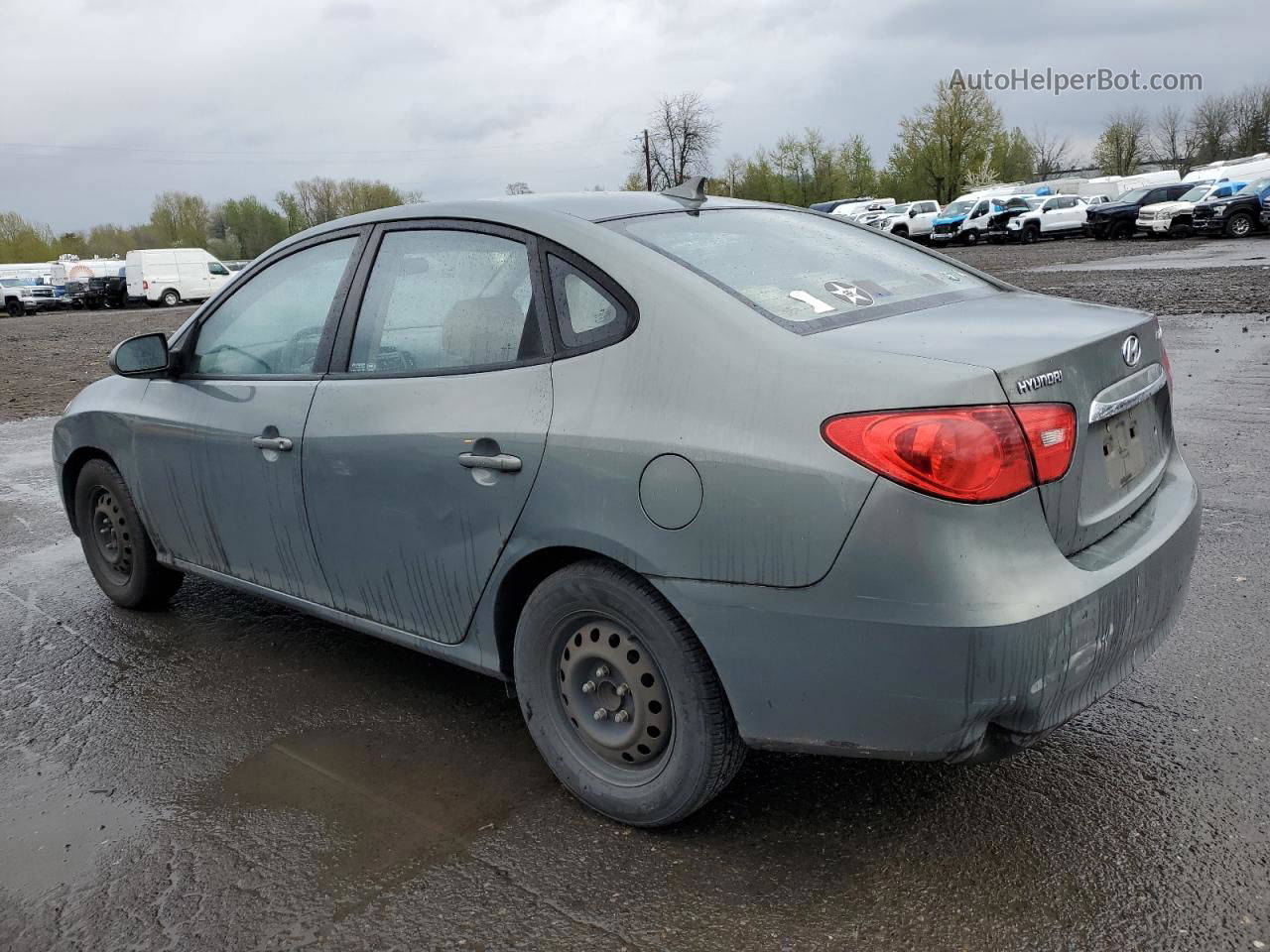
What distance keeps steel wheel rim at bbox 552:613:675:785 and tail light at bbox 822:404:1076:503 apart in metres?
0.77

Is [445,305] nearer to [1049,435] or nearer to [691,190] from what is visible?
[691,190]

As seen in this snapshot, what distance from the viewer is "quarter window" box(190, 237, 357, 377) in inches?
145

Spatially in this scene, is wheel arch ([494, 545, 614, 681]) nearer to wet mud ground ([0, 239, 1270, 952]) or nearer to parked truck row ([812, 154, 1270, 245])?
wet mud ground ([0, 239, 1270, 952])

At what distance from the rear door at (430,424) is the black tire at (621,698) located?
27 cm

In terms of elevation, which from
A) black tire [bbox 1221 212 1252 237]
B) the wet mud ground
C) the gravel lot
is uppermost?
the gravel lot

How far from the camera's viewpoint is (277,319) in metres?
3.89

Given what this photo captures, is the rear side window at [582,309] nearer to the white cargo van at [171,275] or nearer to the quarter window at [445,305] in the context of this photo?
the quarter window at [445,305]

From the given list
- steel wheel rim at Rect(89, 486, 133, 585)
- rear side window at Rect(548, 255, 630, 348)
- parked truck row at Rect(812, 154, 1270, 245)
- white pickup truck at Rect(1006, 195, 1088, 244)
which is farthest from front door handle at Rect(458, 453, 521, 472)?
white pickup truck at Rect(1006, 195, 1088, 244)

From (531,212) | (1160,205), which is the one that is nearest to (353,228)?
(531,212)

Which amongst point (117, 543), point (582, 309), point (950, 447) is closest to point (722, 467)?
point (950, 447)

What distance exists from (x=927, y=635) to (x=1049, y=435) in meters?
0.53

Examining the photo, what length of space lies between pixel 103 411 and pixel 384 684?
5.69 ft

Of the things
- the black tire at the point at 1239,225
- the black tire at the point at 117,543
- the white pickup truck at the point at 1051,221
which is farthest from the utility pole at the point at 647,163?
the black tire at the point at 117,543

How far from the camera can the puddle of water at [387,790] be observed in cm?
284
